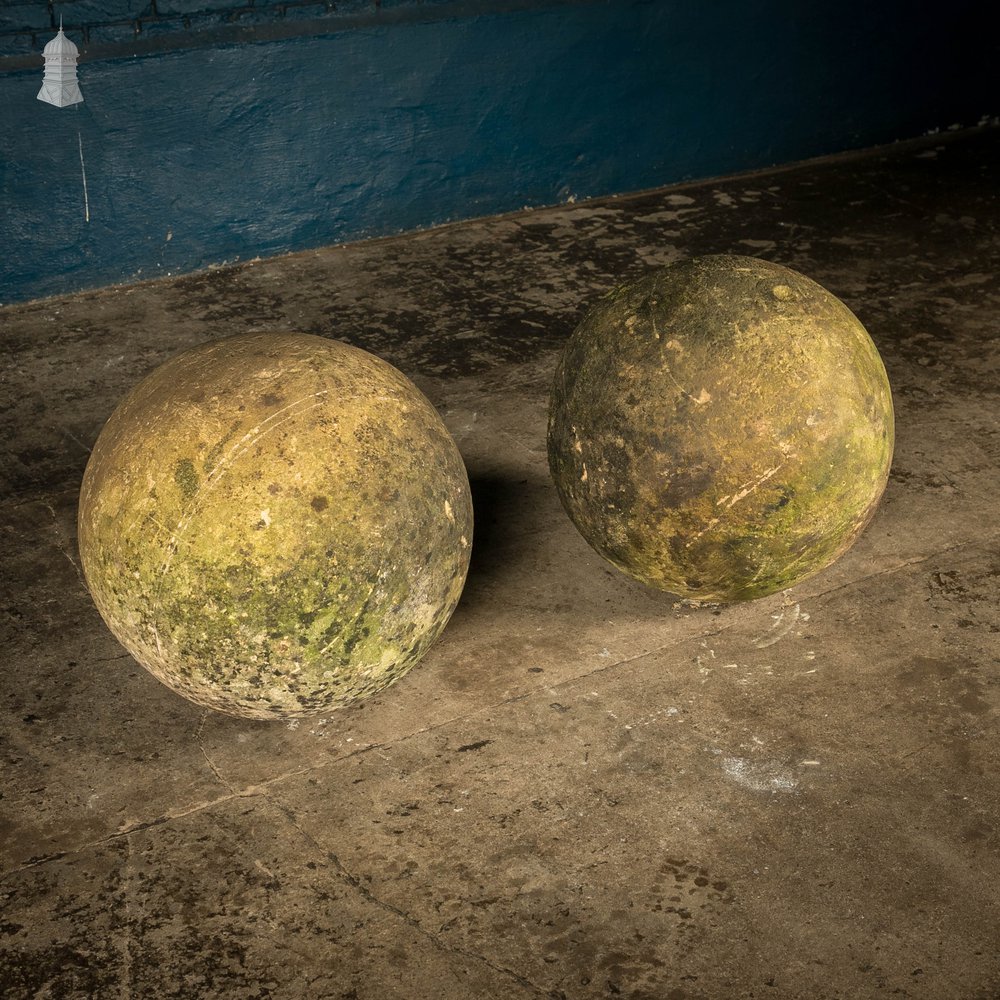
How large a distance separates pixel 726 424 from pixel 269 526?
130cm

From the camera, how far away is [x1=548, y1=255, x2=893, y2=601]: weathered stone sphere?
3.53 meters

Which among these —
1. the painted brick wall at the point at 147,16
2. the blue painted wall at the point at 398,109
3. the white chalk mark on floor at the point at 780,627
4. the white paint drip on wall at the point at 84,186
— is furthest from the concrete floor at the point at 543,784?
the painted brick wall at the point at 147,16

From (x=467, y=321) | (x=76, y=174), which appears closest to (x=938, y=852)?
(x=467, y=321)

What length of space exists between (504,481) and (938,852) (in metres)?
2.21

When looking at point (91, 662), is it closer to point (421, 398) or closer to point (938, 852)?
point (421, 398)

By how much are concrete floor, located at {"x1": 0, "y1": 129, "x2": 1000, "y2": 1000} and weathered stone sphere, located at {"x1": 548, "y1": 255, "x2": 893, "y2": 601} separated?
0.40 m

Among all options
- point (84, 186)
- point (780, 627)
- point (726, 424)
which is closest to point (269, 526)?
point (726, 424)

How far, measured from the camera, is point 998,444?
196 inches

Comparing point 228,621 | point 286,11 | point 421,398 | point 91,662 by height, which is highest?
point 286,11

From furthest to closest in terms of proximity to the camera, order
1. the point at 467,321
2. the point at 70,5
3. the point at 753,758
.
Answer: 1. the point at 467,321
2. the point at 70,5
3. the point at 753,758

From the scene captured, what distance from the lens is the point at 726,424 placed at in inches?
139

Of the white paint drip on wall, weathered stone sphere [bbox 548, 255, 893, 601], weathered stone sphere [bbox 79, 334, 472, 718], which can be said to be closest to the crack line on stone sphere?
weathered stone sphere [bbox 79, 334, 472, 718]

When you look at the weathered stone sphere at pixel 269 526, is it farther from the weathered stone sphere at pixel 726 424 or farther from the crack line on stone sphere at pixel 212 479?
the weathered stone sphere at pixel 726 424

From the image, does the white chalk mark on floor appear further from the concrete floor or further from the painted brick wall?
the painted brick wall
